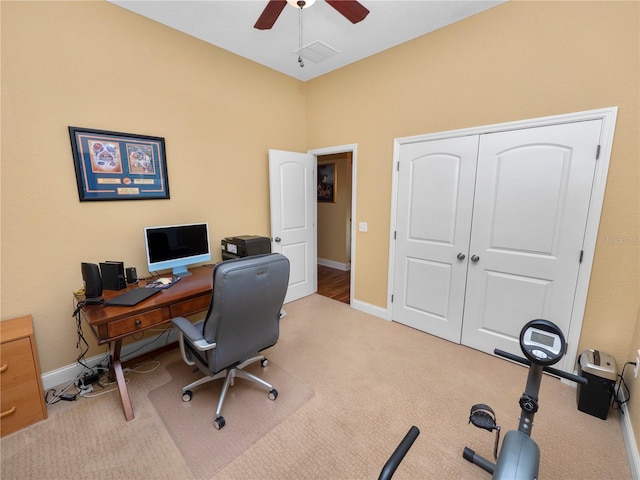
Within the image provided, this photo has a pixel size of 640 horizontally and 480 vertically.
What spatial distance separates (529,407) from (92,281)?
2.62 meters

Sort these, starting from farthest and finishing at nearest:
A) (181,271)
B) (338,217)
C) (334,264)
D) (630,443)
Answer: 1. (334,264)
2. (338,217)
3. (181,271)
4. (630,443)

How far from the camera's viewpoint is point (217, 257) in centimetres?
310

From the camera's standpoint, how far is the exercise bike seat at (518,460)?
108 cm

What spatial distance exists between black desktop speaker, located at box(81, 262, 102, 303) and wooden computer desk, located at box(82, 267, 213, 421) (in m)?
0.08

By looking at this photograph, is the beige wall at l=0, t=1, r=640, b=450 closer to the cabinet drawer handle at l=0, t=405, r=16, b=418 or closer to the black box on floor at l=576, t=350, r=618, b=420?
the black box on floor at l=576, t=350, r=618, b=420

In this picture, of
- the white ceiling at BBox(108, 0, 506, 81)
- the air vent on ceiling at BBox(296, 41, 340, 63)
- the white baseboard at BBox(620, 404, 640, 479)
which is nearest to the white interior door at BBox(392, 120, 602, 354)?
the white baseboard at BBox(620, 404, 640, 479)

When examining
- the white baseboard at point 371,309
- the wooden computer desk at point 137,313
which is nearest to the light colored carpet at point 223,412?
the wooden computer desk at point 137,313

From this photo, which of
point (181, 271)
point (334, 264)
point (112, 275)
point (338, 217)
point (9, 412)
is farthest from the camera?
point (334, 264)

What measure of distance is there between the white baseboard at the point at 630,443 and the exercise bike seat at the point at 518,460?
85cm

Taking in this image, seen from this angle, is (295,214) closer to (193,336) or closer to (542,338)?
(193,336)

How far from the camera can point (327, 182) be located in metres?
5.48

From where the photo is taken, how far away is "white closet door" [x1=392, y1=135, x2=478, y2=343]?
2559 millimetres

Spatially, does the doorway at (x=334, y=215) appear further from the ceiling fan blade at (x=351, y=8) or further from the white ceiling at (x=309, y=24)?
the ceiling fan blade at (x=351, y=8)

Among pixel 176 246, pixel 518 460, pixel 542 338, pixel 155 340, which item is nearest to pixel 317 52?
pixel 176 246
